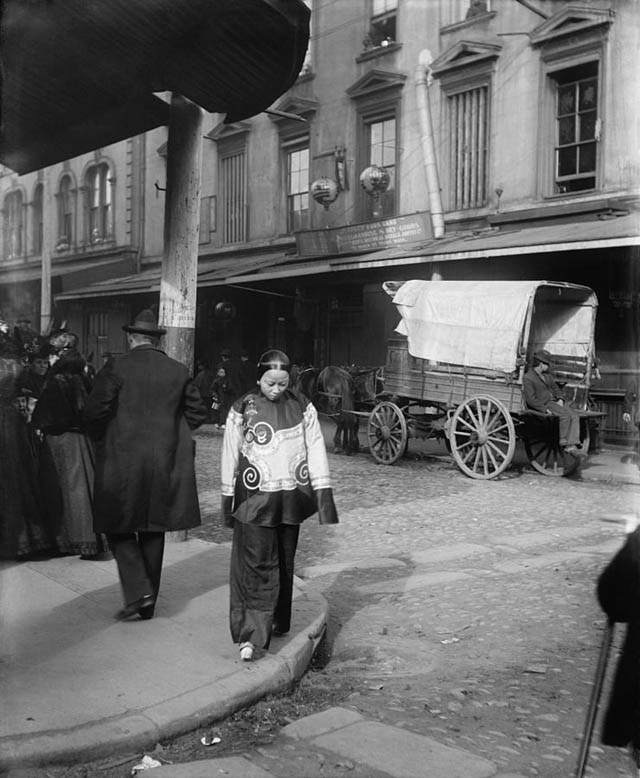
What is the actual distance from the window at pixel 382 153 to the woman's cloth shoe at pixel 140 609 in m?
11.6

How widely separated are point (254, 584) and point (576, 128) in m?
11.7

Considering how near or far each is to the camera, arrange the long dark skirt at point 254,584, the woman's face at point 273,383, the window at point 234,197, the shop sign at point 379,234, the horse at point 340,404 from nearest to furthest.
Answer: the long dark skirt at point 254,584, the woman's face at point 273,383, the horse at point 340,404, the shop sign at point 379,234, the window at point 234,197

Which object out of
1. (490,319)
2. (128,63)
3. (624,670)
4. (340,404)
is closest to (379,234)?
(340,404)

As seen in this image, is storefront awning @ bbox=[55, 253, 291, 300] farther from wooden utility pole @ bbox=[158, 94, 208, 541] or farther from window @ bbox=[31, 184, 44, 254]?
wooden utility pole @ bbox=[158, 94, 208, 541]

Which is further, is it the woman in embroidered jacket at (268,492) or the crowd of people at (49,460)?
the crowd of people at (49,460)

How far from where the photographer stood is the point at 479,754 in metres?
3.11

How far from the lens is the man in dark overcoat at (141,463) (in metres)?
4.39

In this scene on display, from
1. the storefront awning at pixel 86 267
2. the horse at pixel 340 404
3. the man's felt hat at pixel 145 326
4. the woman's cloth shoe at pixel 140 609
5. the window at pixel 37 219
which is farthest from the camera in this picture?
the window at pixel 37 219

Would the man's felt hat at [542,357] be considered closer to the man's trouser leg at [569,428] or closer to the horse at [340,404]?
the man's trouser leg at [569,428]

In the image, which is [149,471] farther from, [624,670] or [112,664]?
[624,670]

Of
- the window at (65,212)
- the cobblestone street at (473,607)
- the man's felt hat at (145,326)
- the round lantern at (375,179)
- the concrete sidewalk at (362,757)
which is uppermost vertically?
the window at (65,212)

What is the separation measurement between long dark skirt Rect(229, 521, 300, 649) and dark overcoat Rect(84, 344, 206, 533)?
606mm

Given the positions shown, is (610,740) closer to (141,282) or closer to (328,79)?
(328,79)

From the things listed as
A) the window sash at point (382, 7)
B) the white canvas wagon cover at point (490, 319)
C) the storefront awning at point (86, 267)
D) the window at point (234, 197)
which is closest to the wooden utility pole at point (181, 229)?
the white canvas wagon cover at point (490, 319)
